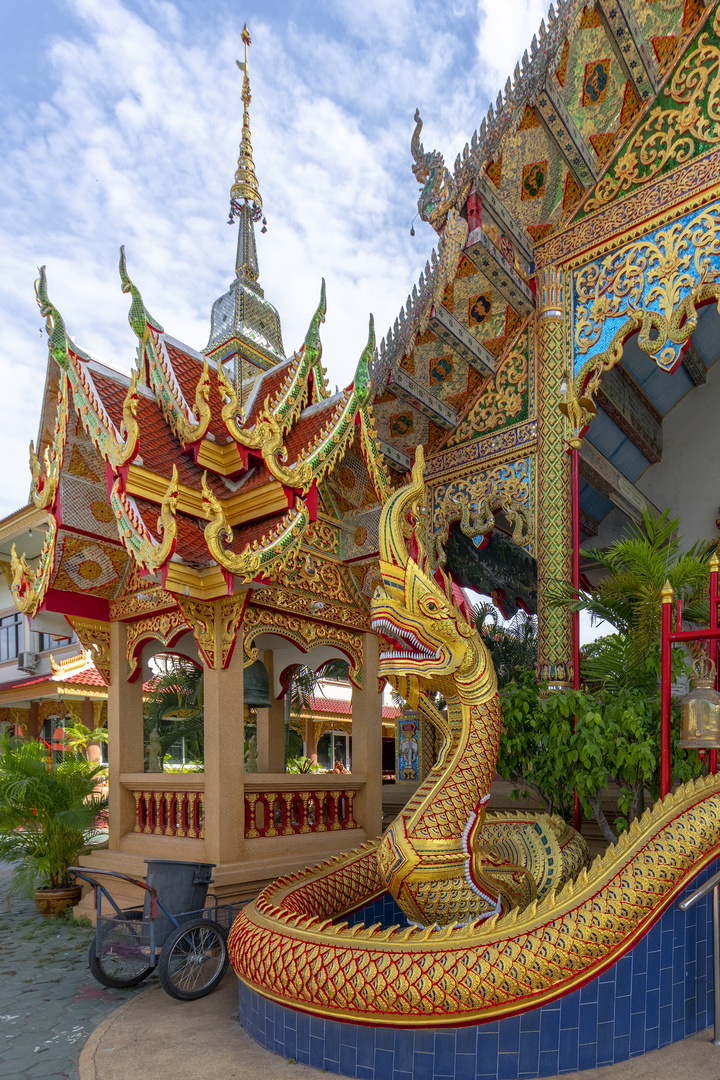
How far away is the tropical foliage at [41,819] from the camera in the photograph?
6.54 meters

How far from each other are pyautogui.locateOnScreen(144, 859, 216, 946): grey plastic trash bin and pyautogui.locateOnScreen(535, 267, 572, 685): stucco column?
3.40m

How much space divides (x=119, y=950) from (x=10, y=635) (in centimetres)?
1724

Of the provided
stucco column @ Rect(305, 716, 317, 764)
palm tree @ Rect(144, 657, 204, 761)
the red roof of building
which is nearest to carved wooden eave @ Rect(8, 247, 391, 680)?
palm tree @ Rect(144, 657, 204, 761)

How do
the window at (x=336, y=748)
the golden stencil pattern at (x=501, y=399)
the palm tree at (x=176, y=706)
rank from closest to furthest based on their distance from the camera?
the golden stencil pattern at (x=501, y=399) → the palm tree at (x=176, y=706) → the window at (x=336, y=748)

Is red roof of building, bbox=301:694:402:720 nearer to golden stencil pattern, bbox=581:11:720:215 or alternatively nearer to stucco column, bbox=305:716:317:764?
stucco column, bbox=305:716:317:764

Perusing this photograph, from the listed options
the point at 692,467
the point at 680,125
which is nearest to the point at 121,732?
the point at 680,125

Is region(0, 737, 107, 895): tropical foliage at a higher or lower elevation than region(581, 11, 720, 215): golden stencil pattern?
lower

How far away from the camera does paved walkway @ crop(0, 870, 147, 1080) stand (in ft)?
11.4

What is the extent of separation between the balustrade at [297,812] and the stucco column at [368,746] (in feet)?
0.42

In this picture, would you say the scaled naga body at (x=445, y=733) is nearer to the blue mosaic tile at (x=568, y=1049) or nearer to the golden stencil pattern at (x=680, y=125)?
the blue mosaic tile at (x=568, y=1049)

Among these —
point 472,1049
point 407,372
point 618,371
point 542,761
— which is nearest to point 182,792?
point 542,761

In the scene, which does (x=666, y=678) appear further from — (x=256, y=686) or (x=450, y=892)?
(x=256, y=686)

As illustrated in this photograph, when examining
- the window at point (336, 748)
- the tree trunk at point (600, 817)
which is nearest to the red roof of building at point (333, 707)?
the window at point (336, 748)

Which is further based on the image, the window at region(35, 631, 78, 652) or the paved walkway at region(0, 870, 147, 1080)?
the window at region(35, 631, 78, 652)
